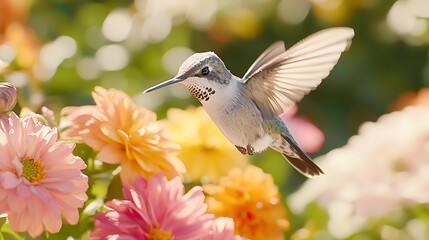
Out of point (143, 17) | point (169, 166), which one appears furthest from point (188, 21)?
point (169, 166)

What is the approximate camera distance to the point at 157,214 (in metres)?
0.71

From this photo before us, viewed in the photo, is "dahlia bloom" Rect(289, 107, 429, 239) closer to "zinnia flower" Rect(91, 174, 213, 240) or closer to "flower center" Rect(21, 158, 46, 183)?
"zinnia flower" Rect(91, 174, 213, 240)

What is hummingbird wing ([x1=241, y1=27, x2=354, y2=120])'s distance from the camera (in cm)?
69

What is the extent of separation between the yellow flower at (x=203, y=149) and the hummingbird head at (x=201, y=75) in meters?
0.25

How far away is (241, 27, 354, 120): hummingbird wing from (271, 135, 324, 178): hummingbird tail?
0.07 meters

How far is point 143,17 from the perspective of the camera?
201 cm

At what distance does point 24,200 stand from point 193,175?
0.32 metres

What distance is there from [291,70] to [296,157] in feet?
0.36

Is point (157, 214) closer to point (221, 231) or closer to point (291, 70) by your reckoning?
point (221, 231)

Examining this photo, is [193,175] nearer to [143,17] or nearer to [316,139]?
[316,139]

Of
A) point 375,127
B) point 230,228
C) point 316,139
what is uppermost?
point 230,228

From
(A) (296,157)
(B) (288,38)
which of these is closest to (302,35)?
(B) (288,38)

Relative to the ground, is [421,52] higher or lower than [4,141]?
lower

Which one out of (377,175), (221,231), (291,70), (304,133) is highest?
(291,70)
